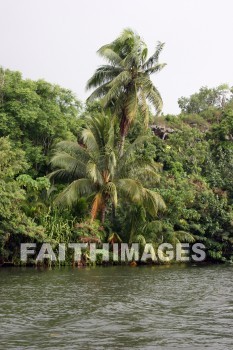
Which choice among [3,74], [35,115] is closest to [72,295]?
[35,115]

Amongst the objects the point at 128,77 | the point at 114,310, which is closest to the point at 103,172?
the point at 128,77

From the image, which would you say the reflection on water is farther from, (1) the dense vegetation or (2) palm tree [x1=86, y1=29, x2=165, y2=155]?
(2) palm tree [x1=86, y1=29, x2=165, y2=155]

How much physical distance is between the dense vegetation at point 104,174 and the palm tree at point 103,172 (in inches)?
2.0

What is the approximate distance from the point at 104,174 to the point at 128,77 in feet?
17.6

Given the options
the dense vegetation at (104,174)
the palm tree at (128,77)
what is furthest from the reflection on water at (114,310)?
the palm tree at (128,77)

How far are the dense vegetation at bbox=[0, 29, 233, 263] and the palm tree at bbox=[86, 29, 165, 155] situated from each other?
55 mm

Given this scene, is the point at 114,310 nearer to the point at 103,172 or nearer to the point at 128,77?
the point at 103,172

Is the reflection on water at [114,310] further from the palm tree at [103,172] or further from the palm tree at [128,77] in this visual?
the palm tree at [128,77]

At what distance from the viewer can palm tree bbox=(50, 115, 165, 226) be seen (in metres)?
26.7

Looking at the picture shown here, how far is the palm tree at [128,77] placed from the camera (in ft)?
95.2

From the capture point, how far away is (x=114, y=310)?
45.3 feet

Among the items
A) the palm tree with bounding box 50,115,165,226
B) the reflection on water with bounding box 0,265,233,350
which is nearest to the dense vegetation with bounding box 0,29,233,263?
the palm tree with bounding box 50,115,165,226

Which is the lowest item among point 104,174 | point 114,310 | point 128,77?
point 114,310

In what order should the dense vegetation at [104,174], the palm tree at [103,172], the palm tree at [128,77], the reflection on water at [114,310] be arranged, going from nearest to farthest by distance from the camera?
the reflection on water at [114,310]
the dense vegetation at [104,174]
the palm tree at [103,172]
the palm tree at [128,77]
